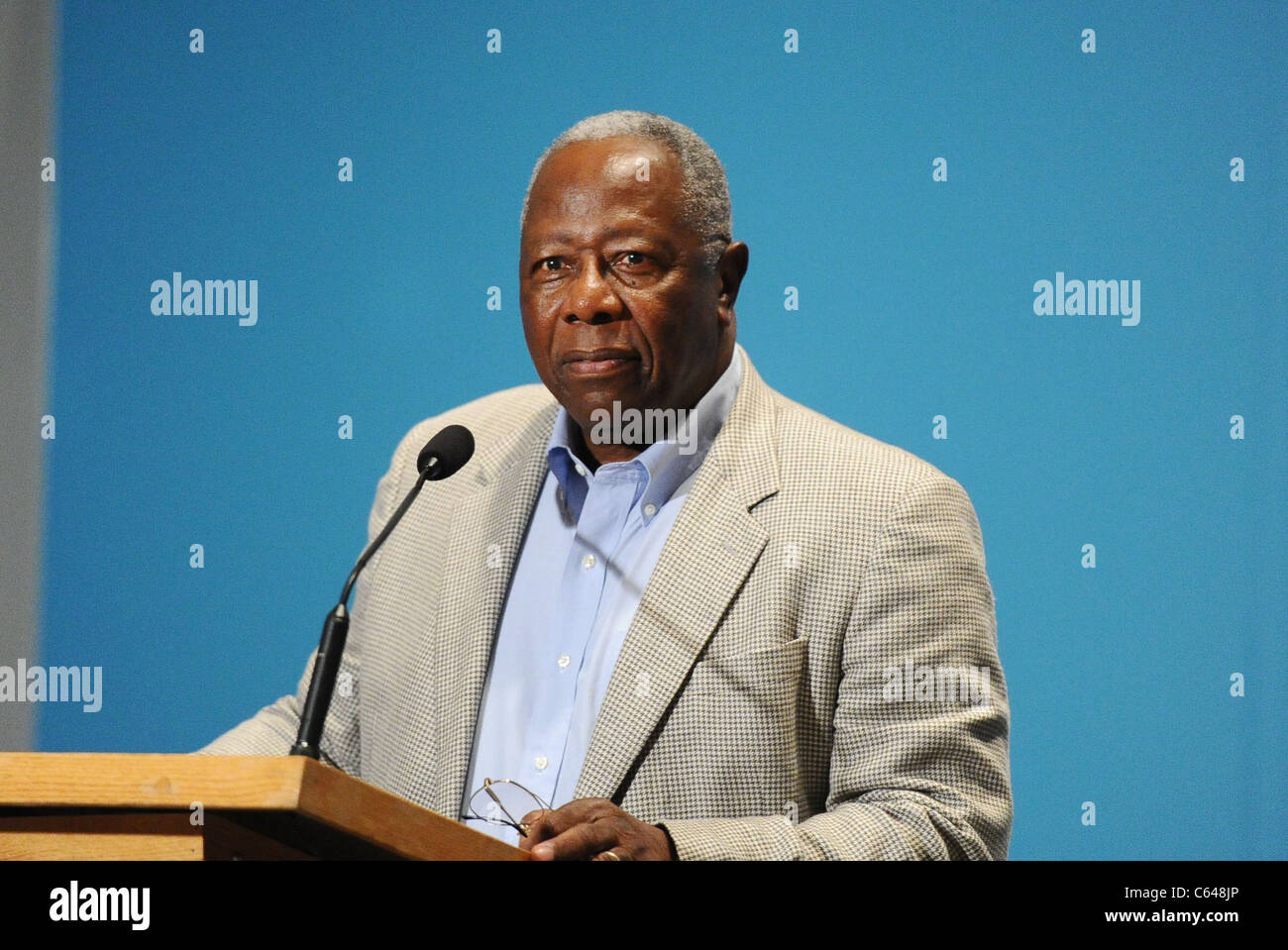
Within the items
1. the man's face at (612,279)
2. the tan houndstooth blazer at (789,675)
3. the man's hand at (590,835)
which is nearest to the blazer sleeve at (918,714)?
the tan houndstooth blazer at (789,675)

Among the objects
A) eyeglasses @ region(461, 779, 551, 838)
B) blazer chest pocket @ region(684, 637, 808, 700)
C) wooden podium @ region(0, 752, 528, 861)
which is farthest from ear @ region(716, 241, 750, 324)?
wooden podium @ region(0, 752, 528, 861)

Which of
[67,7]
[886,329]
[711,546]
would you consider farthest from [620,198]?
[67,7]

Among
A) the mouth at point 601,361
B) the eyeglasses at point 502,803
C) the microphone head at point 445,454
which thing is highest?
the mouth at point 601,361

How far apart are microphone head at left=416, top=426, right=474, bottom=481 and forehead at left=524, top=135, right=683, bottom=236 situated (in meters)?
0.49

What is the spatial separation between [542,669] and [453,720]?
16 centimetres

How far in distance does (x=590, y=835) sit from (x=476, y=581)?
2.35ft

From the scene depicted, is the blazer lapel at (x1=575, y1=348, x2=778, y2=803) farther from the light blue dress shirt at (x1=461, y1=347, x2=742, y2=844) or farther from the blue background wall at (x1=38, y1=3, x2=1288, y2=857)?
the blue background wall at (x1=38, y1=3, x2=1288, y2=857)

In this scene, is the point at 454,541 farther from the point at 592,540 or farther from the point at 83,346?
the point at 83,346

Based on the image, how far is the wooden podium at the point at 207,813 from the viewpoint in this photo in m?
1.16

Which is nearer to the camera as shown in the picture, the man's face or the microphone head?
the microphone head

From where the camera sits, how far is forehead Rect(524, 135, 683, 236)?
2088mm

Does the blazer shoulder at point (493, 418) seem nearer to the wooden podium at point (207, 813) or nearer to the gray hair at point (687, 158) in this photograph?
the gray hair at point (687, 158)

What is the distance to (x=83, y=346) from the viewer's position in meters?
3.48
